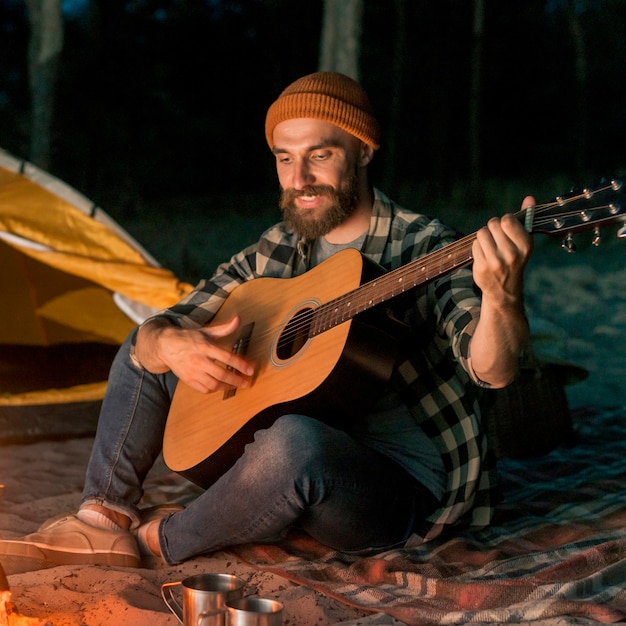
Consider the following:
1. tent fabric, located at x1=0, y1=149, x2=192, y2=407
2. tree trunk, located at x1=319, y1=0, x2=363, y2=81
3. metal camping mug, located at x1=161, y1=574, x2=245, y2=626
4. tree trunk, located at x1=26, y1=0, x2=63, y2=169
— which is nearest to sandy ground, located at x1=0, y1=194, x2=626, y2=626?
metal camping mug, located at x1=161, y1=574, x2=245, y2=626

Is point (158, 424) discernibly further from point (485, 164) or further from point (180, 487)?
point (485, 164)

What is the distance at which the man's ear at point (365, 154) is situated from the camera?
7.18ft

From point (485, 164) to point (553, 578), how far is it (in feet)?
9.97

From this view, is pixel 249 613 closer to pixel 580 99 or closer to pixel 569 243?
pixel 569 243

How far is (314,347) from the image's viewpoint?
1.85m

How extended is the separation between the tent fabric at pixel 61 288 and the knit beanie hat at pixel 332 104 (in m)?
1.28

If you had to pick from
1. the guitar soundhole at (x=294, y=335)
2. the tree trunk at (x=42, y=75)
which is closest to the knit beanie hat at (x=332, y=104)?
the guitar soundhole at (x=294, y=335)

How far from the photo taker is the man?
179 cm

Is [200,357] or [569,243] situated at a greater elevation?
[569,243]

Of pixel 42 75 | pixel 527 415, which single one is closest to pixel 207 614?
pixel 527 415

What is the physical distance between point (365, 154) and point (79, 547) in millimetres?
1148

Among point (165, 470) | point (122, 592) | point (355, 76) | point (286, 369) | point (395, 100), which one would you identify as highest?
point (355, 76)

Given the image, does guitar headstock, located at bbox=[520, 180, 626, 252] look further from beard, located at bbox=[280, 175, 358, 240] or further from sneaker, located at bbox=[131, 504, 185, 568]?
sneaker, located at bbox=[131, 504, 185, 568]

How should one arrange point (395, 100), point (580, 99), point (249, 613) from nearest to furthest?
point (249, 613), point (580, 99), point (395, 100)
